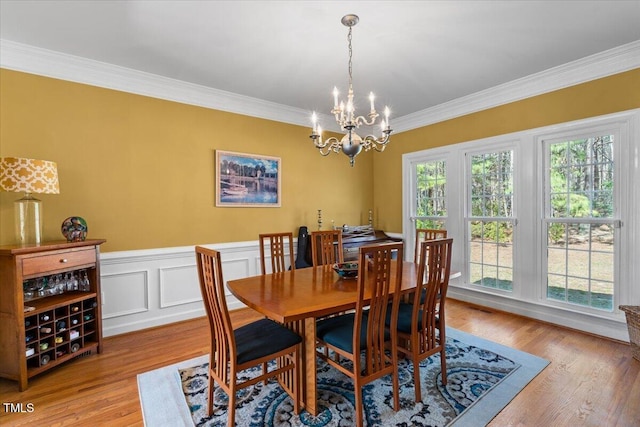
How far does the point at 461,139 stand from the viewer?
408 centimetres

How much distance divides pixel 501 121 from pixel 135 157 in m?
4.15

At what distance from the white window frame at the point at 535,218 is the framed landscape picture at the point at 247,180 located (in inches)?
81.1

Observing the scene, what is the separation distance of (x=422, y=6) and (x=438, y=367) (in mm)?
2682

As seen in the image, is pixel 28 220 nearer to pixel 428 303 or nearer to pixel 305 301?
pixel 305 301

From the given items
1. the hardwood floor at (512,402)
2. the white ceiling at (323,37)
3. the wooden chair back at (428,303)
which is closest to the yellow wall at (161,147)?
the white ceiling at (323,37)

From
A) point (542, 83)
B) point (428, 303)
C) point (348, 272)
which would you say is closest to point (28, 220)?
point (348, 272)

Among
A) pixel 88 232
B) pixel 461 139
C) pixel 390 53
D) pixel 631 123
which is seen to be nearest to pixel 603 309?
pixel 631 123

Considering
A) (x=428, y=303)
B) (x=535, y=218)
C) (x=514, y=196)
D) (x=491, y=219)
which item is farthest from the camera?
Result: (x=491, y=219)

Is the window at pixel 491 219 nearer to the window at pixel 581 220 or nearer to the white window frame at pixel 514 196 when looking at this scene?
the white window frame at pixel 514 196

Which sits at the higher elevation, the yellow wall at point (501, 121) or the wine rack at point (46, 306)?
the yellow wall at point (501, 121)

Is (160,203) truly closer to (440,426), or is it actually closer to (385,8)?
(385,8)

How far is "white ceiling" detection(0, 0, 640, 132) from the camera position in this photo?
215 cm

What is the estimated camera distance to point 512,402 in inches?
79.3

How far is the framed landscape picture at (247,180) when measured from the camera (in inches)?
147
